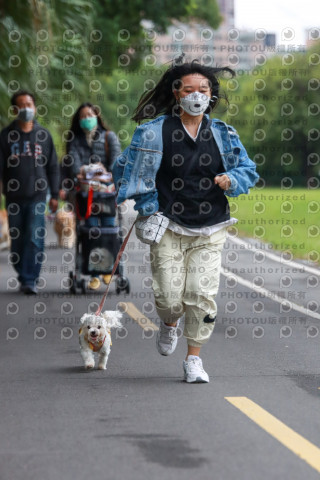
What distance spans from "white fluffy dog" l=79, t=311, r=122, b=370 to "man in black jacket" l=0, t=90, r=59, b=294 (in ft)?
17.6

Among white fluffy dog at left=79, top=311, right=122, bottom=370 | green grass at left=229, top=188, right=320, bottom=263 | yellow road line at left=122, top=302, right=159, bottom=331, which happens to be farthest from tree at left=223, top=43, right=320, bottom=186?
white fluffy dog at left=79, top=311, right=122, bottom=370

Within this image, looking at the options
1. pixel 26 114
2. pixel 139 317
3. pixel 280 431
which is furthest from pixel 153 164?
pixel 26 114

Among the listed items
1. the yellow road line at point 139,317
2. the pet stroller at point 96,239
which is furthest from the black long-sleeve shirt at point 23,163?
the yellow road line at point 139,317

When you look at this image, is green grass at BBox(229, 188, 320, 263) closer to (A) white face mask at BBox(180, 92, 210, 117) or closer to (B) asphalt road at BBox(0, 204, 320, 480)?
(B) asphalt road at BBox(0, 204, 320, 480)

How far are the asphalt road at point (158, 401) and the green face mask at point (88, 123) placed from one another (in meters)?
2.11

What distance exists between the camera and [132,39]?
4309 centimetres

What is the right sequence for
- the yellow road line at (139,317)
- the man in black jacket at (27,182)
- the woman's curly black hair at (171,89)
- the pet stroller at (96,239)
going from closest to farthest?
1. the woman's curly black hair at (171,89)
2. the yellow road line at (139,317)
3. the pet stroller at (96,239)
4. the man in black jacket at (27,182)

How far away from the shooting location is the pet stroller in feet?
43.7

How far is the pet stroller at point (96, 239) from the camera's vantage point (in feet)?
43.7

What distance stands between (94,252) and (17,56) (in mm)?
7943

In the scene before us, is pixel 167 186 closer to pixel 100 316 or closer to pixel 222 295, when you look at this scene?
pixel 100 316

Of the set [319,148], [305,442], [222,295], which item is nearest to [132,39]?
[222,295]

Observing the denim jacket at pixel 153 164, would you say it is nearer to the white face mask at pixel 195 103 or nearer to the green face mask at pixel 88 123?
the white face mask at pixel 195 103

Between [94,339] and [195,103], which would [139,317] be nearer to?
[94,339]
